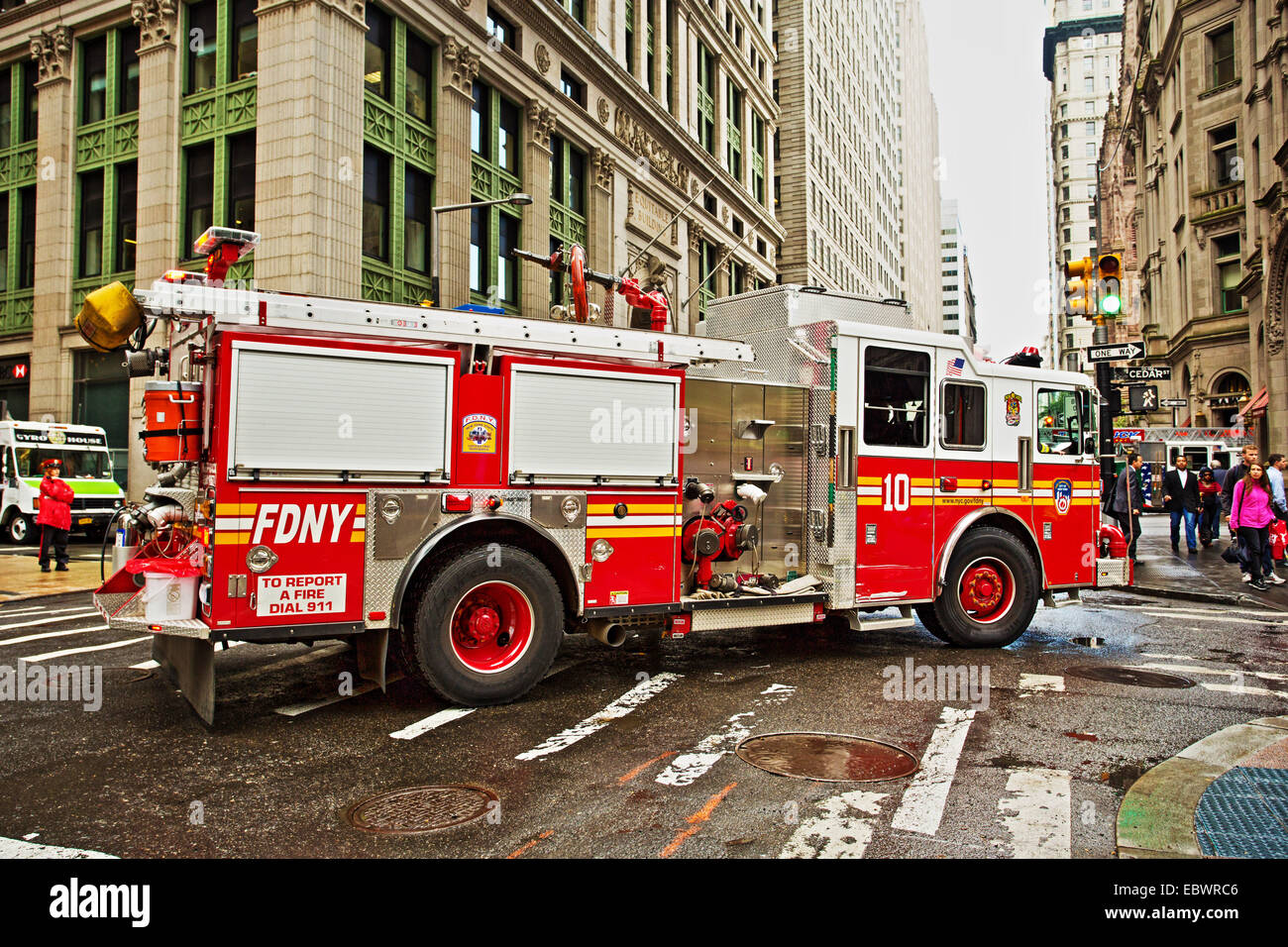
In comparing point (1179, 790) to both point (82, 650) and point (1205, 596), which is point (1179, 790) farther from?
point (1205, 596)

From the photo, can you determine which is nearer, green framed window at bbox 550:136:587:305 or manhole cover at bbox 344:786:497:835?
manhole cover at bbox 344:786:497:835

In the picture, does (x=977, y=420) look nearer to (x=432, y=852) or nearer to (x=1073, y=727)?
(x=1073, y=727)

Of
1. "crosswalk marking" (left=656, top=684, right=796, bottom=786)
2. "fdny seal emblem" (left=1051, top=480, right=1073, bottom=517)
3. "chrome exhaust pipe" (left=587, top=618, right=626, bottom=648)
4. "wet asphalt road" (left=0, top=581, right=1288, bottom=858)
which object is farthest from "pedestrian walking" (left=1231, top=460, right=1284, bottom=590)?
"chrome exhaust pipe" (left=587, top=618, right=626, bottom=648)

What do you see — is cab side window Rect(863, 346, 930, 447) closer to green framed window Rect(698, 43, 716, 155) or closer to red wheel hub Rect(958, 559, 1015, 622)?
red wheel hub Rect(958, 559, 1015, 622)

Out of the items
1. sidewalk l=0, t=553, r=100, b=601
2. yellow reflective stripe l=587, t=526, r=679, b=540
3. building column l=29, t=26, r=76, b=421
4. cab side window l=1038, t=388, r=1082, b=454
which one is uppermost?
building column l=29, t=26, r=76, b=421

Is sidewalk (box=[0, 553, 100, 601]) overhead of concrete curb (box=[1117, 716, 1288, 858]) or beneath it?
overhead

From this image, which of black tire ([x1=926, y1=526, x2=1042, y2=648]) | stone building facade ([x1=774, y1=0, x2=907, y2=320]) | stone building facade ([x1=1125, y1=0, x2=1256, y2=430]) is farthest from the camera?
stone building facade ([x1=774, y1=0, x2=907, y2=320])

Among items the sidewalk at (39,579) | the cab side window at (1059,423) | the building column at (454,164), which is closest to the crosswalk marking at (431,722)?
the cab side window at (1059,423)

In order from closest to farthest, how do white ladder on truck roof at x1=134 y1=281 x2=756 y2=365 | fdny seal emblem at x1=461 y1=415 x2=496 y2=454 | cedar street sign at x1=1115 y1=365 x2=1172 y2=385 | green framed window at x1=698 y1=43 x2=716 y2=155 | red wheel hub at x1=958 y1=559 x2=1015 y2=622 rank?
white ladder on truck roof at x1=134 y1=281 x2=756 y2=365, fdny seal emblem at x1=461 y1=415 x2=496 y2=454, red wheel hub at x1=958 y1=559 x2=1015 y2=622, cedar street sign at x1=1115 y1=365 x2=1172 y2=385, green framed window at x1=698 y1=43 x2=716 y2=155

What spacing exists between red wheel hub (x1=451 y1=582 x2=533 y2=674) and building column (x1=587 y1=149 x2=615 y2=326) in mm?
26533

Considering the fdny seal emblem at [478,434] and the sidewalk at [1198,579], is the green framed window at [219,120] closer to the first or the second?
the fdny seal emblem at [478,434]

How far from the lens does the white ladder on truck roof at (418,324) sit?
5.75m

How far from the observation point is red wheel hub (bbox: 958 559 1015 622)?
8.98 m
